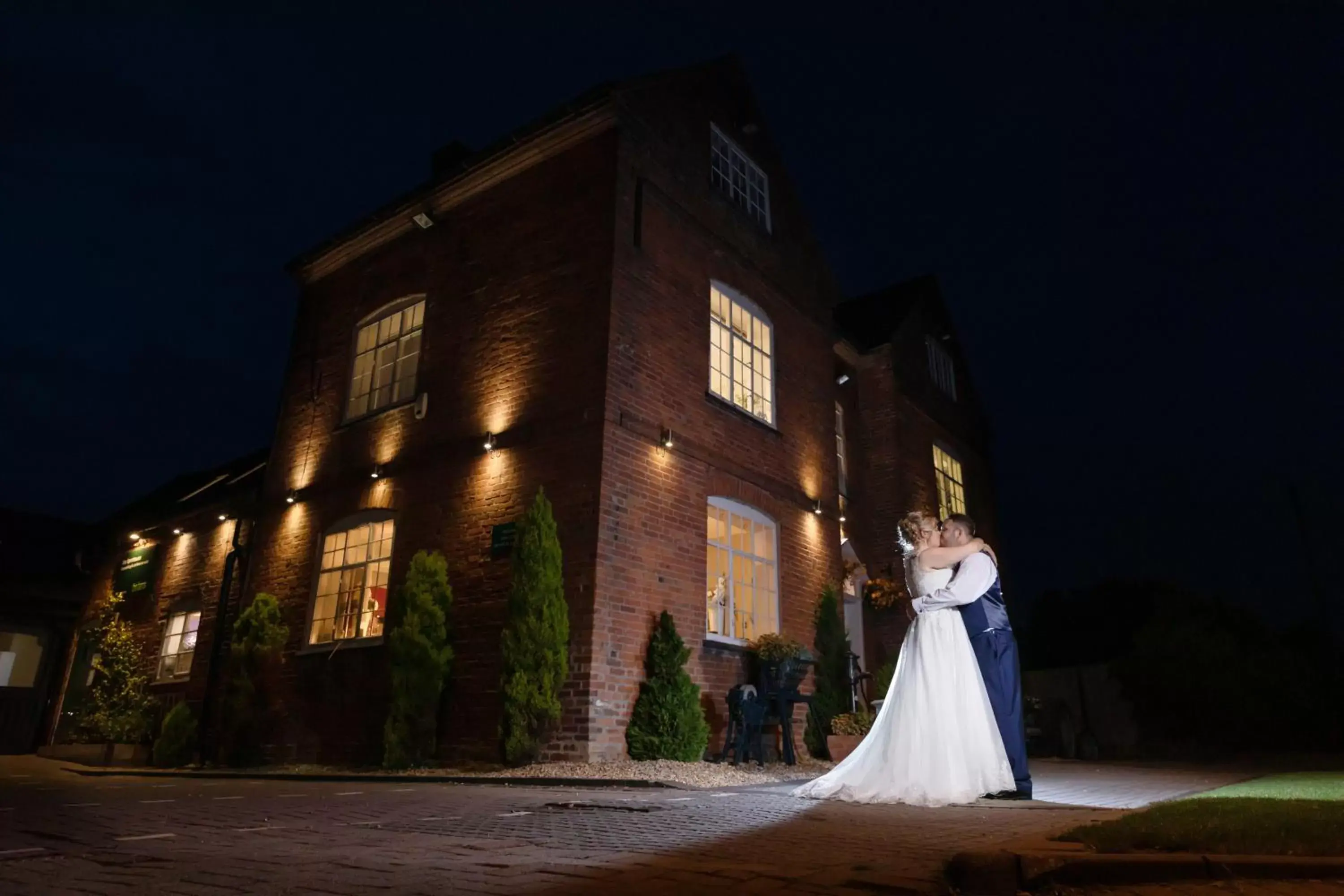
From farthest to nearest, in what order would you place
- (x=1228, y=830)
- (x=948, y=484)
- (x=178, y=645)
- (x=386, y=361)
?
(x=948, y=484), (x=178, y=645), (x=386, y=361), (x=1228, y=830)

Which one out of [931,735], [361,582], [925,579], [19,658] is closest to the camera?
[931,735]

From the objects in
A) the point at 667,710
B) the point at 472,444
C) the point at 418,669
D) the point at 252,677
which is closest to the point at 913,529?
the point at 667,710

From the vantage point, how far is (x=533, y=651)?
763 centimetres

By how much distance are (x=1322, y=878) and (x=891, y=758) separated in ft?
8.39

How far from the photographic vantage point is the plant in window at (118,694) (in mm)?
11844

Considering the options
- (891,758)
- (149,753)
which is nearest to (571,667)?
(891,758)

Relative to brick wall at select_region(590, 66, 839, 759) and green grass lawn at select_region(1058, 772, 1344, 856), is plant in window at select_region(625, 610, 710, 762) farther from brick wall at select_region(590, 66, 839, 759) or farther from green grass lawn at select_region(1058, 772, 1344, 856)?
green grass lawn at select_region(1058, 772, 1344, 856)

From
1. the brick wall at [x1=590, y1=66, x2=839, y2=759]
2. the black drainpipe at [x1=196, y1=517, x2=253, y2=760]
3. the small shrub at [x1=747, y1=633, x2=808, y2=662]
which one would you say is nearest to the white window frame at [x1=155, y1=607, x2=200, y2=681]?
the black drainpipe at [x1=196, y1=517, x2=253, y2=760]

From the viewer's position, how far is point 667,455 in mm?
9133

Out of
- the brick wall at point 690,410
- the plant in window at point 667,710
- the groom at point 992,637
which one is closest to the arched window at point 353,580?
the brick wall at point 690,410

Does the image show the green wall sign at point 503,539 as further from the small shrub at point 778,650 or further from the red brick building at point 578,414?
the small shrub at point 778,650

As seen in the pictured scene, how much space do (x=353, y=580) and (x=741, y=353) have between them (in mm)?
5718

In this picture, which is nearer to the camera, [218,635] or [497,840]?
[497,840]

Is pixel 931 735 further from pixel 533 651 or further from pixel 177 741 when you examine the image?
pixel 177 741
